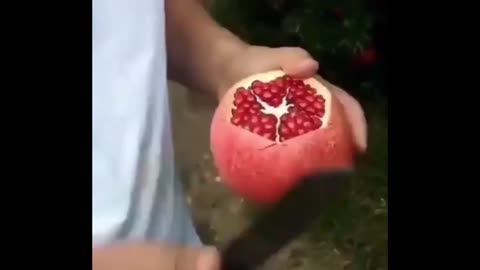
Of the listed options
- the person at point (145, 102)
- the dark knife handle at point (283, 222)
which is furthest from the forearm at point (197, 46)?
the dark knife handle at point (283, 222)

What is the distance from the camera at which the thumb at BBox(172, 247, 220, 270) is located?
0.57m

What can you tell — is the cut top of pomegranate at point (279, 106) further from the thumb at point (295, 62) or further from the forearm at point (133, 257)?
the forearm at point (133, 257)

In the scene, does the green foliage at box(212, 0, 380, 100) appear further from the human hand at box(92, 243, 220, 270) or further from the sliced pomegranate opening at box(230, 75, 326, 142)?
the human hand at box(92, 243, 220, 270)

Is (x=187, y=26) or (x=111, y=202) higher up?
(x=187, y=26)

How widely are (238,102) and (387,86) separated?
0.40 feet

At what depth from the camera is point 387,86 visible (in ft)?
2.10

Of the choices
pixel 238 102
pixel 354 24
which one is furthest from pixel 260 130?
pixel 354 24

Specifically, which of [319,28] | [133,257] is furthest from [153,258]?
[319,28]

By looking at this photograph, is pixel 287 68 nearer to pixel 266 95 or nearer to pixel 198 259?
pixel 266 95

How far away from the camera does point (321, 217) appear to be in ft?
1.95

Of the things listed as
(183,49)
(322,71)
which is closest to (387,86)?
(322,71)

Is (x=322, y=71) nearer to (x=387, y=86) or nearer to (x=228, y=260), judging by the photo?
(x=387, y=86)

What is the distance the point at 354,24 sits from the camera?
2.15 ft

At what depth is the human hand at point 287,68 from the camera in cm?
61
